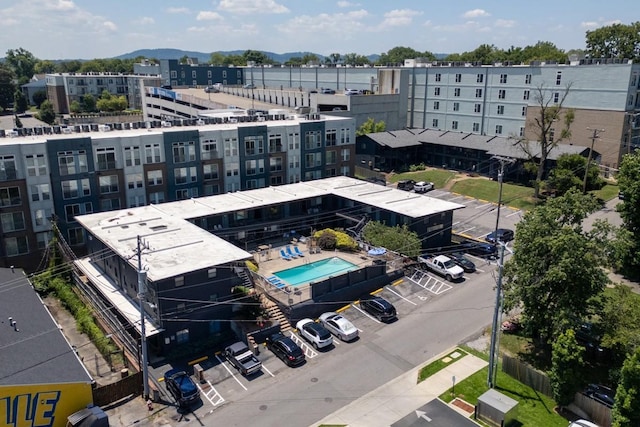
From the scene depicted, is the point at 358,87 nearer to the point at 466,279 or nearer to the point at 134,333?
the point at 466,279

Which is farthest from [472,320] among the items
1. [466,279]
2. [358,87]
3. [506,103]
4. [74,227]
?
[358,87]

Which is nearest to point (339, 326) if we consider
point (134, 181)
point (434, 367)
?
point (434, 367)

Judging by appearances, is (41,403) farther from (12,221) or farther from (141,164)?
(141,164)

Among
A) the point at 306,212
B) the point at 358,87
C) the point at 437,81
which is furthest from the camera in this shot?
the point at 358,87

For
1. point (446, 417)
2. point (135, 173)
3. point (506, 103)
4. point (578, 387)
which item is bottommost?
point (446, 417)

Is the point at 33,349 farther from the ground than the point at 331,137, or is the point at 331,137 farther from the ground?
the point at 331,137

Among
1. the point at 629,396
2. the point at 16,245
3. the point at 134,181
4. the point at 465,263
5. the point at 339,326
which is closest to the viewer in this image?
the point at 629,396
